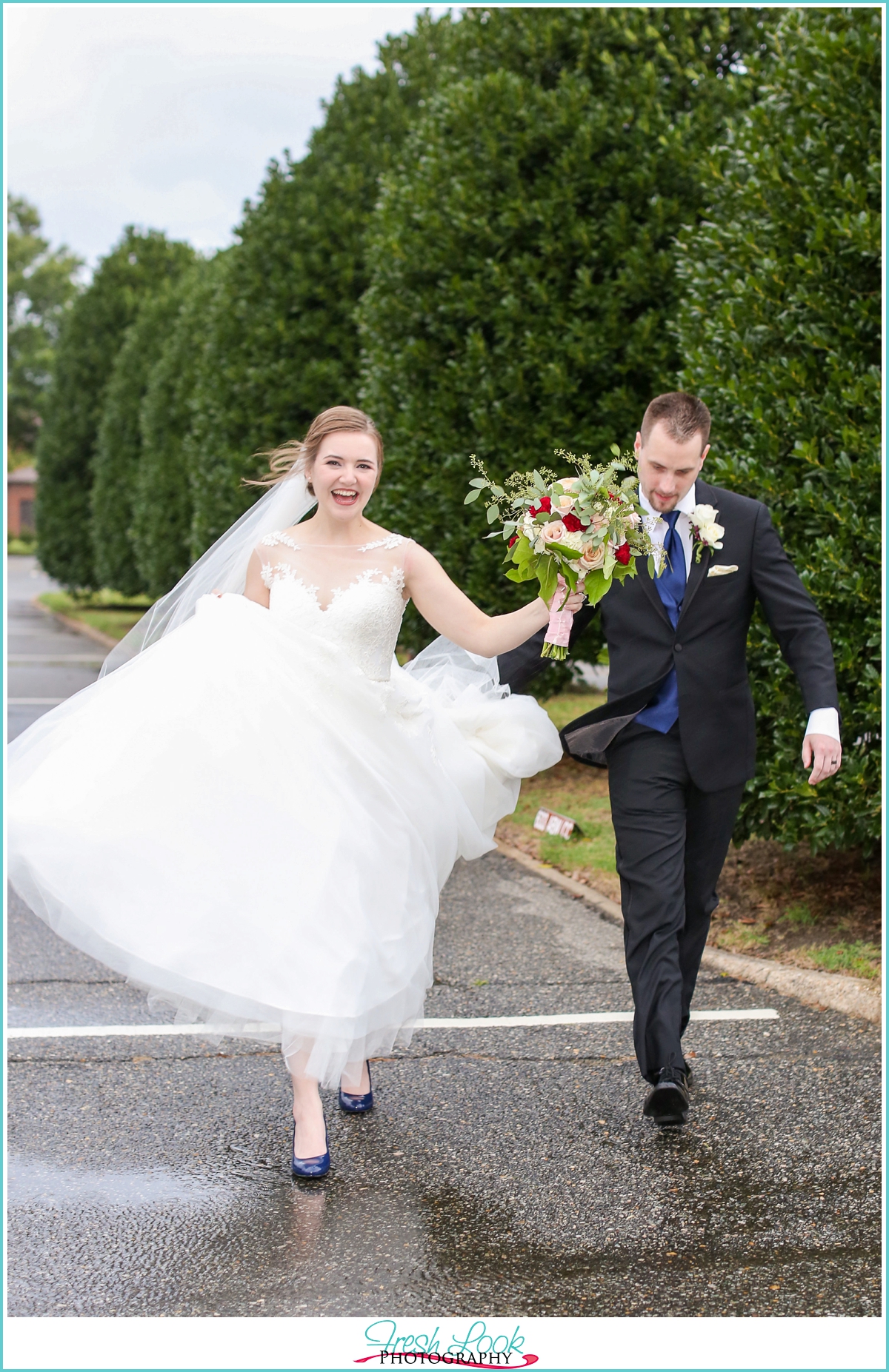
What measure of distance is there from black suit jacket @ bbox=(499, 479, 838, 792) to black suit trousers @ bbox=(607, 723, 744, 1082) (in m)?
0.09

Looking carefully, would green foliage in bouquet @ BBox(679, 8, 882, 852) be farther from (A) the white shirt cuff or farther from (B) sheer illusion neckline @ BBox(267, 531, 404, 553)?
(B) sheer illusion neckline @ BBox(267, 531, 404, 553)

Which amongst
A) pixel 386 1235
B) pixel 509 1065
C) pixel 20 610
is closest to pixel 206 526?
pixel 509 1065

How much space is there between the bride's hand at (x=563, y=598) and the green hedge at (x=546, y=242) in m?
4.64

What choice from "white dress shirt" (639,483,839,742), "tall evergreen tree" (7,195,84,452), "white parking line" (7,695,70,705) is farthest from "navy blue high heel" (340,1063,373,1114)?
"tall evergreen tree" (7,195,84,452)

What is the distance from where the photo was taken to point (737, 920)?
21.5 feet

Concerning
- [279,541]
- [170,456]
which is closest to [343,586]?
[279,541]

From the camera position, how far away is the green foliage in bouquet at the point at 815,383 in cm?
559

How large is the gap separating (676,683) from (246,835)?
5.05 feet

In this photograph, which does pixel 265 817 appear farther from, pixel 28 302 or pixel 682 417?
pixel 28 302

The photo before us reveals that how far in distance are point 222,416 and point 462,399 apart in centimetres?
637

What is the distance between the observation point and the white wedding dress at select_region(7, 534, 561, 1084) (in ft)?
12.3

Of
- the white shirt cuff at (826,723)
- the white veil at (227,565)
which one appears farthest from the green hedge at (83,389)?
the white shirt cuff at (826,723)

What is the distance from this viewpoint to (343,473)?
14.1ft

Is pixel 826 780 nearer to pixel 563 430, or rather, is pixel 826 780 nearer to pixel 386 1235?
pixel 386 1235
